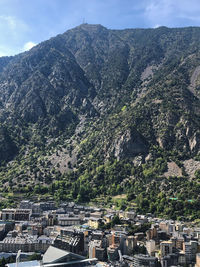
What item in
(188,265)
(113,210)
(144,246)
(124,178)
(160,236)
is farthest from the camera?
(124,178)

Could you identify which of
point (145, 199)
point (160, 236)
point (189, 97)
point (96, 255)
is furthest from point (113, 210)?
point (189, 97)

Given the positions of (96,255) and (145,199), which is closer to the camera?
(96,255)

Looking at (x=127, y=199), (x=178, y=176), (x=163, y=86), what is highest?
(x=163, y=86)

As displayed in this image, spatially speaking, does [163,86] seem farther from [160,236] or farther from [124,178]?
[160,236]

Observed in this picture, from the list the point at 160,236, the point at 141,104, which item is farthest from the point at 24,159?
the point at 160,236

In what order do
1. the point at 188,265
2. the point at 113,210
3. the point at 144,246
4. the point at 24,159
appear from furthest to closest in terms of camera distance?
1. the point at 24,159
2. the point at 113,210
3. the point at 144,246
4. the point at 188,265

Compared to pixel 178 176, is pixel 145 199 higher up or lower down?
lower down
